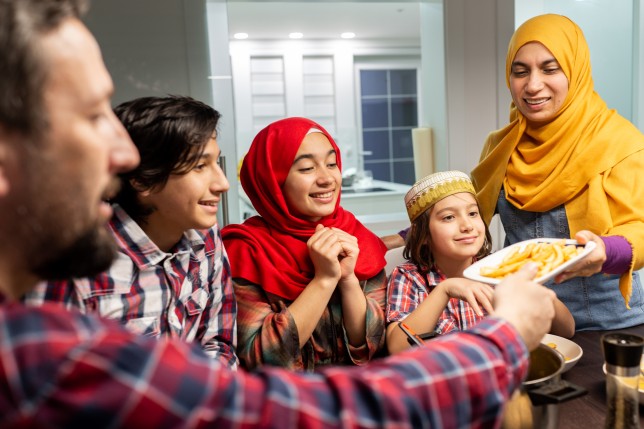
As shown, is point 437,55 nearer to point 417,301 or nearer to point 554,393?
point 417,301

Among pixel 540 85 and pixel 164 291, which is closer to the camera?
pixel 164 291

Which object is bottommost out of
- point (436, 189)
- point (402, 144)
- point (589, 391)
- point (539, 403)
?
point (589, 391)

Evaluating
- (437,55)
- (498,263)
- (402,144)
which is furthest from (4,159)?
(402,144)

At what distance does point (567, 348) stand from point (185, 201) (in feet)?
3.03

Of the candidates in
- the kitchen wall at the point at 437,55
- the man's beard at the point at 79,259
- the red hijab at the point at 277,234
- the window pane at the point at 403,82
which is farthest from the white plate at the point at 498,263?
the window pane at the point at 403,82

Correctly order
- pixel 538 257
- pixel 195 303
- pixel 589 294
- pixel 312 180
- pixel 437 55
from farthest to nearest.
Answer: pixel 437 55 < pixel 589 294 < pixel 312 180 < pixel 195 303 < pixel 538 257

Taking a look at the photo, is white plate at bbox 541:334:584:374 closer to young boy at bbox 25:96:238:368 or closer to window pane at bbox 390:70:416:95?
young boy at bbox 25:96:238:368

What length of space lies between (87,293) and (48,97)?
2.19 feet

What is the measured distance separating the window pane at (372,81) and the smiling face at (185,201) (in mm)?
6540

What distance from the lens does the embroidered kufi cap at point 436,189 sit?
5.19 feet

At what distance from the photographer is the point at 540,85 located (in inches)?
65.8

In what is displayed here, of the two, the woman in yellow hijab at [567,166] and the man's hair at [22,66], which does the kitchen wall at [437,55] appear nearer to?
the woman in yellow hijab at [567,166]

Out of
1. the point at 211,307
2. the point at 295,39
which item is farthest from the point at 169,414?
the point at 295,39

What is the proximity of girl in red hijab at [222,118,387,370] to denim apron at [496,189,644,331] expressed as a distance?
507mm
